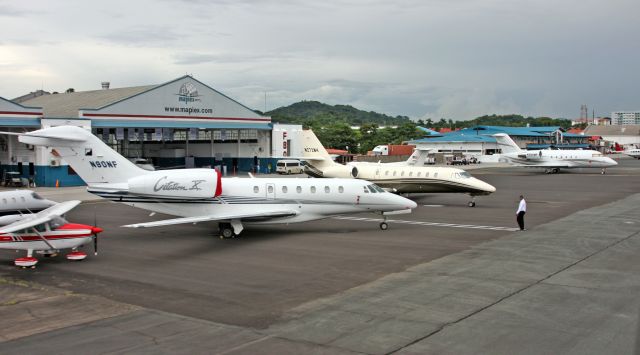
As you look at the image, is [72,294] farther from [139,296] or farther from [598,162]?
[598,162]

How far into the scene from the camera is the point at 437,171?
113 feet

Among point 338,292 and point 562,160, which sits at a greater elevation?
point 562,160

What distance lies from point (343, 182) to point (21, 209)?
1351 centimetres

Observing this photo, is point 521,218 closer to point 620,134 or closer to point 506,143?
point 506,143

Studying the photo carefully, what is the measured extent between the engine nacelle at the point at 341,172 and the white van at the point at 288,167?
954 inches

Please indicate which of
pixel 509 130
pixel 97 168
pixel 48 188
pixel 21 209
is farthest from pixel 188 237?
pixel 509 130

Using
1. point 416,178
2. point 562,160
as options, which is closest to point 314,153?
point 416,178

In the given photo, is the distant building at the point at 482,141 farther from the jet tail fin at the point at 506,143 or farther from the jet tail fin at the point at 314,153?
the jet tail fin at the point at 314,153

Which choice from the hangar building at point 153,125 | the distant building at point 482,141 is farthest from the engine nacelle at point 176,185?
the distant building at point 482,141

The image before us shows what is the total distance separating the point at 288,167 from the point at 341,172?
25.9 m

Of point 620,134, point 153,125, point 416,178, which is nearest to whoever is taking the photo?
point 416,178

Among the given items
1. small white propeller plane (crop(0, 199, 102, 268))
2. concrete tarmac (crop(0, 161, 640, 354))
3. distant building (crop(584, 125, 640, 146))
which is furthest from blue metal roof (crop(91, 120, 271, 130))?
distant building (crop(584, 125, 640, 146))

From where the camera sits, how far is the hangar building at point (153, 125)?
45.3m

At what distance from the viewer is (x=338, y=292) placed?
46.6ft
